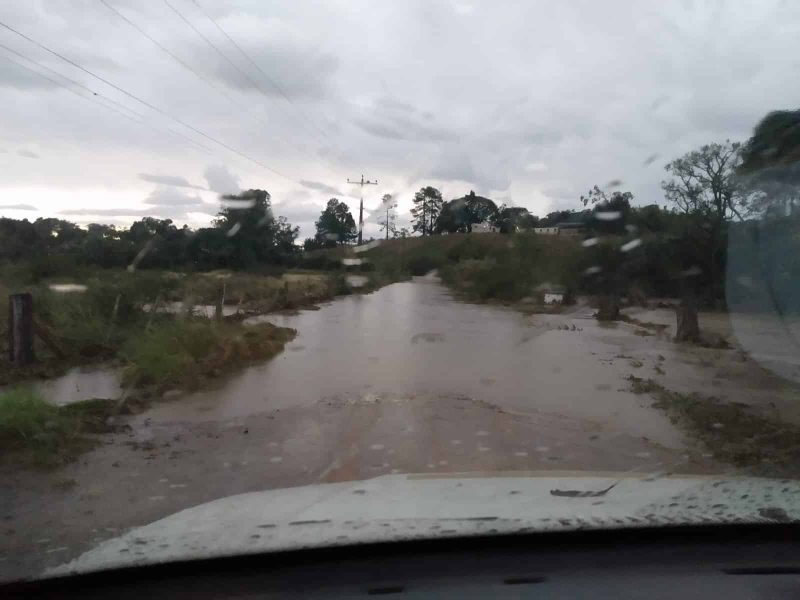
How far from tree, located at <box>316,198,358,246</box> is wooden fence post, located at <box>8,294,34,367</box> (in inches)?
1345

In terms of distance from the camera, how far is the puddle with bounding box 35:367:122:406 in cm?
1138

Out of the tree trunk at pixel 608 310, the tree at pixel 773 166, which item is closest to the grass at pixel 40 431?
the tree at pixel 773 166

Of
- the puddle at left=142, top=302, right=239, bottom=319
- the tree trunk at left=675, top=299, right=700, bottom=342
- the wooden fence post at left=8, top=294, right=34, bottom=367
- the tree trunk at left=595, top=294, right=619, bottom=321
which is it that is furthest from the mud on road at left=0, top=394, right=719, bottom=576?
the tree trunk at left=595, top=294, right=619, bottom=321

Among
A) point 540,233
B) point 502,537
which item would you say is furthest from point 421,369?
point 540,233

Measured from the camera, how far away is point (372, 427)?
9336mm

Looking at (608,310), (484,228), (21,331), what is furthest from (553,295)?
(21,331)

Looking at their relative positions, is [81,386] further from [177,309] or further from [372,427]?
[177,309]

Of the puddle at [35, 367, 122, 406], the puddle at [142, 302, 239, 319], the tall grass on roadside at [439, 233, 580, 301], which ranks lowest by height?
the puddle at [35, 367, 122, 406]

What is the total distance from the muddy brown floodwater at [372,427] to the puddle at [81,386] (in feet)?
0.26

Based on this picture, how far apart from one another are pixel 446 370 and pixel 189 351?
4.56 metres

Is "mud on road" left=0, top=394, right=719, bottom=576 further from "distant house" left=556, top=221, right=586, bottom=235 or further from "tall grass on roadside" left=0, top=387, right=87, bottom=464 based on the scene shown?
"distant house" left=556, top=221, right=586, bottom=235

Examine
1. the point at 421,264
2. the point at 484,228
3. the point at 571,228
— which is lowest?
the point at 421,264

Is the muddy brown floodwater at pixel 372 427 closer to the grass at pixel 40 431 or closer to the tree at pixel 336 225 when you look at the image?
the grass at pixel 40 431

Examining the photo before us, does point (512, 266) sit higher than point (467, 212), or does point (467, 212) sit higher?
point (467, 212)
